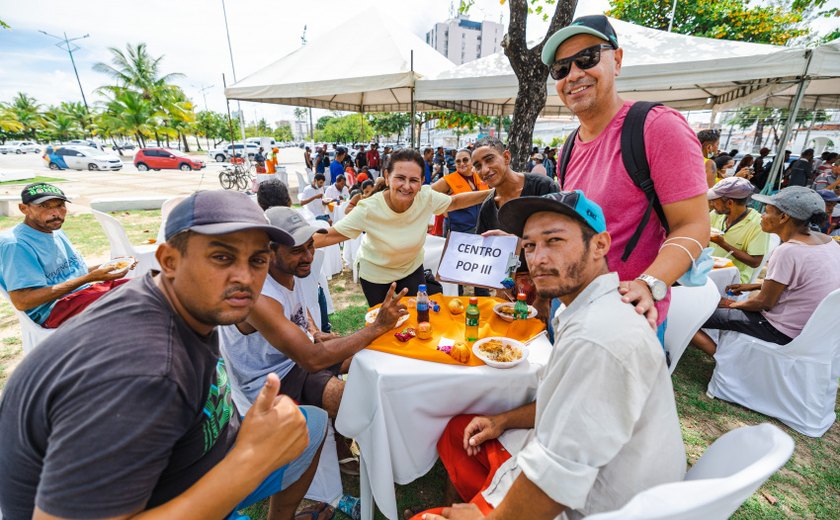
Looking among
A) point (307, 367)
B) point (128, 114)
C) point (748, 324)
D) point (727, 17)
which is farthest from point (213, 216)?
point (128, 114)

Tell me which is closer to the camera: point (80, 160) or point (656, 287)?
point (656, 287)

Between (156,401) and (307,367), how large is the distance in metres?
1.20

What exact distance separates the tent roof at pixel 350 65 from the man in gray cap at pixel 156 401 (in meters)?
5.47

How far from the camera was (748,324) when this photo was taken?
336 cm

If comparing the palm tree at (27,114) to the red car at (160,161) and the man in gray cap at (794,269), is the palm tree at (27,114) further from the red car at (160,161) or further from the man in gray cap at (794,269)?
the man in gray cap at (794,269)

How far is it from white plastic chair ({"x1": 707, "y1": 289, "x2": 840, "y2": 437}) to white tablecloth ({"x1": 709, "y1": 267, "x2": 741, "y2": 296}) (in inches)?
35.7

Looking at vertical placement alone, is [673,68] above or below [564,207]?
above

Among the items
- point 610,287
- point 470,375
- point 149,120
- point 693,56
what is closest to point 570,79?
point 610,287

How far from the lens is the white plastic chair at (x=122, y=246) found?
453cm

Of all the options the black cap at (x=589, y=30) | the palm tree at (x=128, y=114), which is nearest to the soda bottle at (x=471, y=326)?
the black cap at (x=589, y=30)

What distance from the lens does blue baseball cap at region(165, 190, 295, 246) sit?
119 centimetres

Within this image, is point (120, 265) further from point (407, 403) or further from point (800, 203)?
point (800, 203)

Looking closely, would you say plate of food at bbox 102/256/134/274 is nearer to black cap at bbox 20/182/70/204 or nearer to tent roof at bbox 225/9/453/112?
black cap at bbox 20/182/70/204

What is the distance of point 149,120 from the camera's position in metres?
39.0
